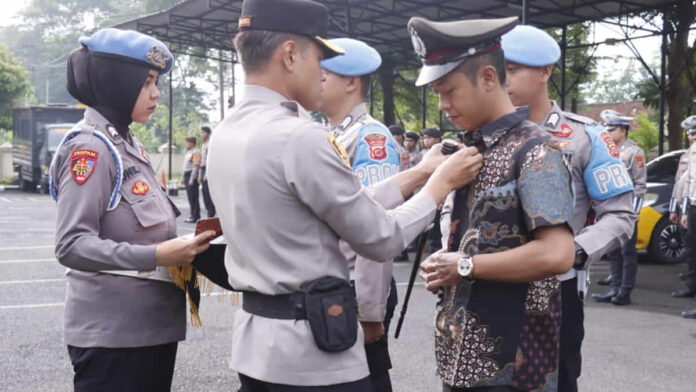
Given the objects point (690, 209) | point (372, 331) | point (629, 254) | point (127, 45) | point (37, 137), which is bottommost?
point (37, 137)

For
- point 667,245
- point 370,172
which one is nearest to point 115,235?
point 370,172

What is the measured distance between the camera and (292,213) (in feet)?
6.38

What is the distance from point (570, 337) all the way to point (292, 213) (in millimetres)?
1398

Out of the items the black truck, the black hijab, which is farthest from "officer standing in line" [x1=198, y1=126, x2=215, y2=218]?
the black hijab

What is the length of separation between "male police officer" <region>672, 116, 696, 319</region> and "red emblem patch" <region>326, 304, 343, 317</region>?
6556mm

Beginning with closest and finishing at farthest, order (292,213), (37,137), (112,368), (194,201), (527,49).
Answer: (292,213) → (112,368) → (527,49) → (194,201) → (37,137)

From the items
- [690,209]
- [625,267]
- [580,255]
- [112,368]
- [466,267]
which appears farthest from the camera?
[690,209]

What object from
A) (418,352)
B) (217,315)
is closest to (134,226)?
(418,352)

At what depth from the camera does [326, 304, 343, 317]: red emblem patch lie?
1.96 m

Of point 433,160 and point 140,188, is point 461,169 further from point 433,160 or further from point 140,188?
point 140,188

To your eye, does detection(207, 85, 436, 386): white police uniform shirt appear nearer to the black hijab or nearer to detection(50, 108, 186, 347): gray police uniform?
detection(50, 108, 186, 347): gray police uniform

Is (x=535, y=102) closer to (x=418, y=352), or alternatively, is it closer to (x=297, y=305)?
(x=297, y=305)

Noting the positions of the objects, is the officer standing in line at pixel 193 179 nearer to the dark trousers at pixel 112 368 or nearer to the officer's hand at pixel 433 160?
the dark trousers at pixel 112 368

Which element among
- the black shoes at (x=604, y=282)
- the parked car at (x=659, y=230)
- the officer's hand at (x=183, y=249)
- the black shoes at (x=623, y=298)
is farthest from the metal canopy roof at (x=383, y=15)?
the officer's hand at (x=183, y=249)
